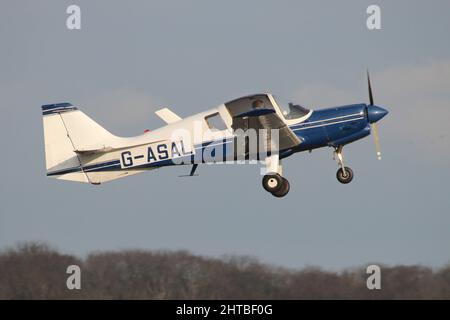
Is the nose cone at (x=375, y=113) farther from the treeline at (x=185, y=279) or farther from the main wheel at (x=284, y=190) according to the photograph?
the treeline at (x=185, y=279)

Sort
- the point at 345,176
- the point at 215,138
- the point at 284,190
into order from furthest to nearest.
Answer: the point at 345,176
the point at 284,190
the point at 215,138

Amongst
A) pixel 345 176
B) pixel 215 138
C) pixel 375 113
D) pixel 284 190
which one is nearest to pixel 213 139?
pixel 215 138

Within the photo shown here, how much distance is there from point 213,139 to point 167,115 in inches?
59.5

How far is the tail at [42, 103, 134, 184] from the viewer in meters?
29.6

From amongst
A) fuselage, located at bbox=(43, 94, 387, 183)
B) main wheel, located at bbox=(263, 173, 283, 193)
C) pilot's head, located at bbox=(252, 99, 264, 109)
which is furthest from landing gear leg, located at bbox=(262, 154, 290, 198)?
pilot's head, located at bbox=(252, 99, 264, 109)

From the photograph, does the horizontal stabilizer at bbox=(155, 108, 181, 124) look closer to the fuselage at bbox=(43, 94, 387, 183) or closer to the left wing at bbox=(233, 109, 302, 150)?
the fuselage at bbox=(43, 94, 387, 183)

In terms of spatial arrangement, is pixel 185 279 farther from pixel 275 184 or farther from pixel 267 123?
pixel 267 123

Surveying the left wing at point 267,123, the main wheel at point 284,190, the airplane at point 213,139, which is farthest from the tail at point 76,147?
the main wheel at point 284,190

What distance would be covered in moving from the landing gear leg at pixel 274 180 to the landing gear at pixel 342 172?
1.22m

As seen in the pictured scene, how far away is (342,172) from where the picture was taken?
29484 mm
